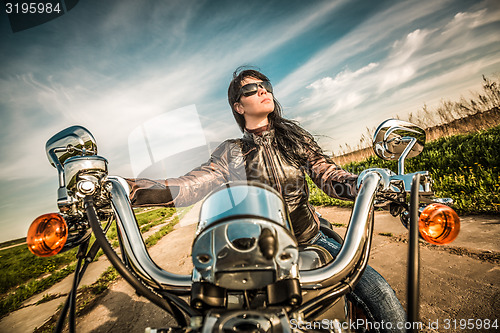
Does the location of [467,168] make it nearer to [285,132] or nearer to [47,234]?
[285,132]

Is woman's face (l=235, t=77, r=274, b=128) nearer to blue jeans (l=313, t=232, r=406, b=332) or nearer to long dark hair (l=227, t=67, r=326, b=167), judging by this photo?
long dark hair (l=227, t=67, r=326, b=167)

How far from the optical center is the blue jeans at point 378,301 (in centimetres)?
114

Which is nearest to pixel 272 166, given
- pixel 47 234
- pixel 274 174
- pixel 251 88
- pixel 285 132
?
pixel 274 174

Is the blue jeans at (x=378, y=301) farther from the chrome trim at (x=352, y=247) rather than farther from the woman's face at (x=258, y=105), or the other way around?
the woman's face at (x=258, y=105)

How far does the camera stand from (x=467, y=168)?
6.38 meters

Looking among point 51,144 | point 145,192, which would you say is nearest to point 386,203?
point 145,192

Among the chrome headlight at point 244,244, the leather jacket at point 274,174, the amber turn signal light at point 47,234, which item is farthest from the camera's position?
the leather jacket at point 274,174

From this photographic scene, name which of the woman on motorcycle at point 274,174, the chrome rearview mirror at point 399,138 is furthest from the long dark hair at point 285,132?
the chrome rearview mirror at point 399,138

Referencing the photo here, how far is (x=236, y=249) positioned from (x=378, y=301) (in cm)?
98

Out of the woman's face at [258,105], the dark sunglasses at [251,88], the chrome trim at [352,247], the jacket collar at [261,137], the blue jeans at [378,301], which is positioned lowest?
the blue jeans at [378,301]

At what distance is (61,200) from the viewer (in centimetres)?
85

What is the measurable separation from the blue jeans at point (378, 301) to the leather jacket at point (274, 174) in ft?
1.73

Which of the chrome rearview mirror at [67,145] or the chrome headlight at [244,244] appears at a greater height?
the chrome rearview mirror at [67,145]

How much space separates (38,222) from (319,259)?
3.40 feet
